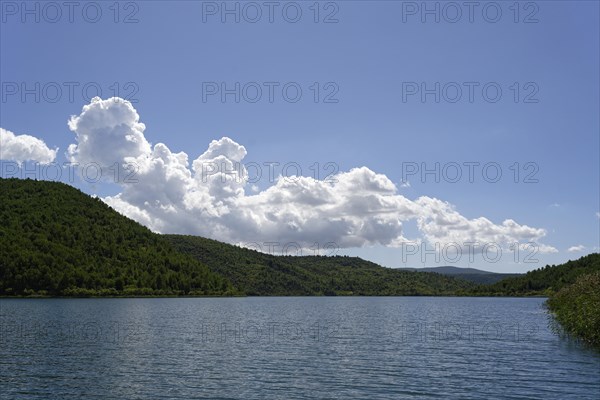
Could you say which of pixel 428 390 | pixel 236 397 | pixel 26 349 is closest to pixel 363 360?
pixel 428 390

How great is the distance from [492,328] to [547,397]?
2601 inches

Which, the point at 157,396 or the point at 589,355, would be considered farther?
the point at 589,355

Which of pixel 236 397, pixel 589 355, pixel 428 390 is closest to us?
pixel 236 397

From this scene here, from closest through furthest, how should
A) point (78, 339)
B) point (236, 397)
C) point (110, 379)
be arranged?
point (236, 397), point (110, 379), point (78, 339)

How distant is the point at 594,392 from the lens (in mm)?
43750

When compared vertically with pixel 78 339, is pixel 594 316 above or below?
above

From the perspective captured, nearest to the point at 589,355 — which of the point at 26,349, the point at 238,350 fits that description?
the point at 238,350

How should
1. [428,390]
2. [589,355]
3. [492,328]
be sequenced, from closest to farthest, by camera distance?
[428,390] < [589,355] < [492,328]

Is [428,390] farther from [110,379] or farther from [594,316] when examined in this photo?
[594,316]

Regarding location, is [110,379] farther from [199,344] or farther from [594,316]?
[594,316]

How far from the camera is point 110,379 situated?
4962cm

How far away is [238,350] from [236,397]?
1060 inches

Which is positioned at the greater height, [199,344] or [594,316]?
[594,316]

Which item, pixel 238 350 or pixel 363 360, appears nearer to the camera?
pixel 363 360
